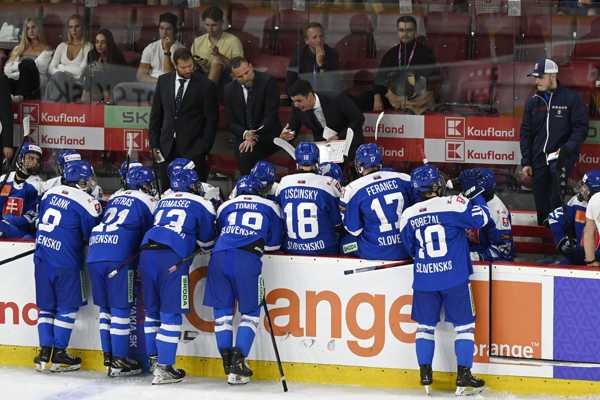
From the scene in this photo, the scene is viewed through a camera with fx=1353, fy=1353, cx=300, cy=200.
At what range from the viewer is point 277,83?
9.62 meters

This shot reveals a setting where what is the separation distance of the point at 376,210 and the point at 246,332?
3.23ft

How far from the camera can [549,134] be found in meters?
8.80

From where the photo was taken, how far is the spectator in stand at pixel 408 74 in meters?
9.44

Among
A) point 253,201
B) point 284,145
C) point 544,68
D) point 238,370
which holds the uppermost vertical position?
point 544,68

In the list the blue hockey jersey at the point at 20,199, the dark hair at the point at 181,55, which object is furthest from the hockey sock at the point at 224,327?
the dark hair at the point at 181,55

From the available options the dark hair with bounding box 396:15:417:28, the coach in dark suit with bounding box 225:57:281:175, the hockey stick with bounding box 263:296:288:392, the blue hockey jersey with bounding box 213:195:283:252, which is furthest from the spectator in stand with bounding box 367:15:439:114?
→ the hockey stick with bounding box 263:296:288:392

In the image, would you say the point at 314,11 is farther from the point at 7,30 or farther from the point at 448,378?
the point at 448,378

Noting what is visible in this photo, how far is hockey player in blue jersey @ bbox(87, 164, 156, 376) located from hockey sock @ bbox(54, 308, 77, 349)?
0.18 metres

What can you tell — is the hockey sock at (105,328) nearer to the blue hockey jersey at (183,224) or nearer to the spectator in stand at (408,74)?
the blue hockey jersey at (183,224)

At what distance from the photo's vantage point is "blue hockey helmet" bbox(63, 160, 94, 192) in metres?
7.80

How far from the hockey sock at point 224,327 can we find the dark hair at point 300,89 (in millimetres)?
1915

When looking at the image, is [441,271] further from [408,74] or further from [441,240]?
[408,74]

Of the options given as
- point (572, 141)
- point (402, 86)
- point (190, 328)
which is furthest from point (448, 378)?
point (402, 86)

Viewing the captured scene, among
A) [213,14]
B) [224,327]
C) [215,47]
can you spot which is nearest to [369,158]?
[224,327]
